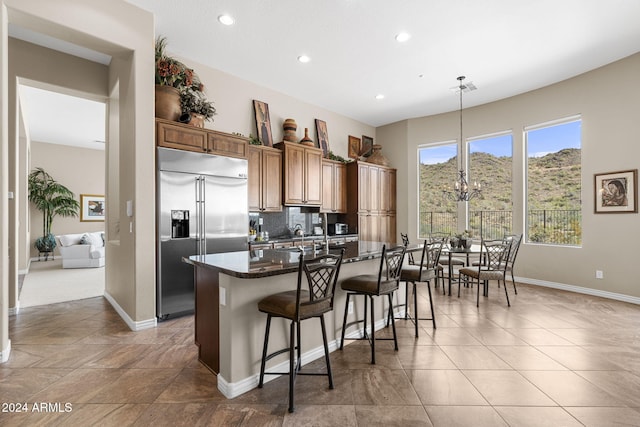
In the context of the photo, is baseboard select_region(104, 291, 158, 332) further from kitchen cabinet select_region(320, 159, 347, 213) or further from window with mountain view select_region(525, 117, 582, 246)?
window with mountain view select_region(525, 117, 582, 246)

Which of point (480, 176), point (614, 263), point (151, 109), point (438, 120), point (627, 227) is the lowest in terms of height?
point (614, 263)

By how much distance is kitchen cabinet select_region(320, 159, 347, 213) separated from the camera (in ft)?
20.8

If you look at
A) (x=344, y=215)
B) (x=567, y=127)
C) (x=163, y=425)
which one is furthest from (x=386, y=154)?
(x=163, y=425)

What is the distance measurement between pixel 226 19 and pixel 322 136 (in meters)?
3.26

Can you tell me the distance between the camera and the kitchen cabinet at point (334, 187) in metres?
6.33

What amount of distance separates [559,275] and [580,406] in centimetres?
421

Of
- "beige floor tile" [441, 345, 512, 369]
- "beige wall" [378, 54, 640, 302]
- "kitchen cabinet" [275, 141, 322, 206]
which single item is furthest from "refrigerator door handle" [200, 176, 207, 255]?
"beige wall" [378, 54, 640, 302]

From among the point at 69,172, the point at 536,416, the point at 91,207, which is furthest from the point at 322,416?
the point at 69,172

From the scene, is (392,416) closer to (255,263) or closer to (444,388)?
(444,388)

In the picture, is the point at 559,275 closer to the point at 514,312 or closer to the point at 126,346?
the point at 514,312

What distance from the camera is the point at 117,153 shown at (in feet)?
14.4

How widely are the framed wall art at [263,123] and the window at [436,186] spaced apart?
145 inches

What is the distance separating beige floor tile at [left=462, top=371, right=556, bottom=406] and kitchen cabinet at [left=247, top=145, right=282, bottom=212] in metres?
3.63

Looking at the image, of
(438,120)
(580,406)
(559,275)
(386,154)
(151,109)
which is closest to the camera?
(580,406)
